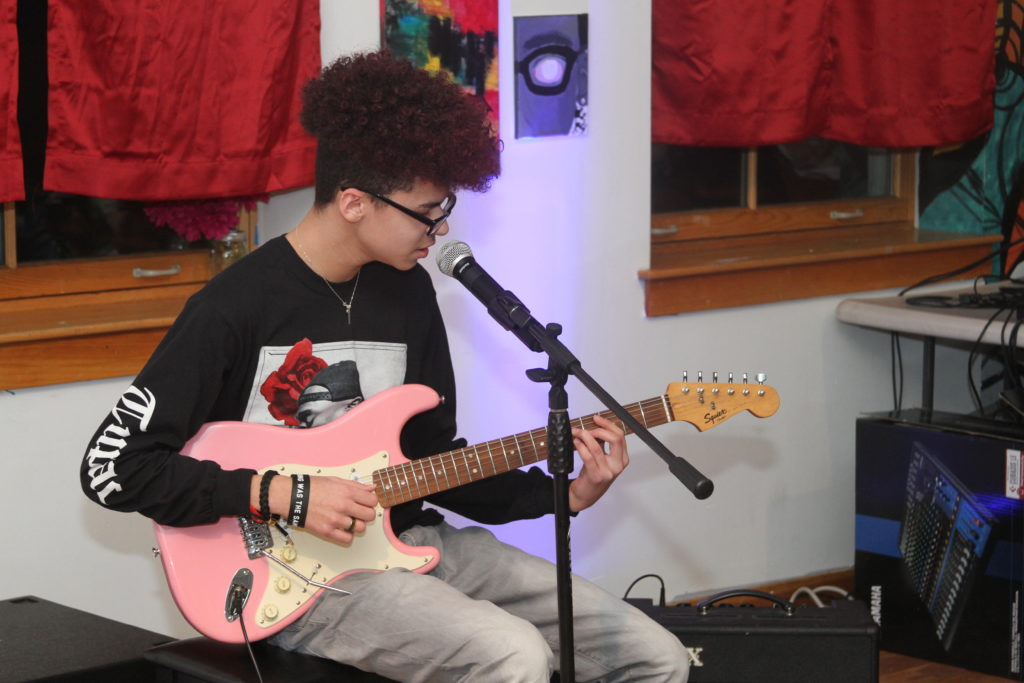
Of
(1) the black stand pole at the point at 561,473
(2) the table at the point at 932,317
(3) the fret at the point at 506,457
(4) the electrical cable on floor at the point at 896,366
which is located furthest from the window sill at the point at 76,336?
(4) the electrical cable on floor at the point at 896,366

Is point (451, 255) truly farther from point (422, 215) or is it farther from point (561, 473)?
point (561, 473)

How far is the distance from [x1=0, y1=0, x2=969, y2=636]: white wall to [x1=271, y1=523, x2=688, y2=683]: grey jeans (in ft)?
2.26

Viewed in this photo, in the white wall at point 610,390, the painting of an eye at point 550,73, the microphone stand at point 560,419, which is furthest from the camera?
the painting of an eye at point 550,73

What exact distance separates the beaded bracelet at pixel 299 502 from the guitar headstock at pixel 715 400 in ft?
1.96

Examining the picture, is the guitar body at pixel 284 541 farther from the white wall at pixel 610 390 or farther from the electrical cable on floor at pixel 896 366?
the electrical cable on floor at pixel 896 366

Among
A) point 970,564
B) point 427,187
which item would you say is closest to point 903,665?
point 970,564

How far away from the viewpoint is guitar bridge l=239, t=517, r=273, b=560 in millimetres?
1892

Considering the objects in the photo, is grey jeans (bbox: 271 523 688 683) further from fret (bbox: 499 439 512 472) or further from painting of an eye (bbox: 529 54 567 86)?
painting of an eye (bbox: 529 54 567 86)

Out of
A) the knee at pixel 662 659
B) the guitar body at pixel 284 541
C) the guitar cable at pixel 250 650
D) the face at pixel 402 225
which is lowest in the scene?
the knee at pixel 662 659

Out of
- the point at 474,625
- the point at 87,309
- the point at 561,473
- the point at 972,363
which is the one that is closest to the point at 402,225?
the point at 561,473

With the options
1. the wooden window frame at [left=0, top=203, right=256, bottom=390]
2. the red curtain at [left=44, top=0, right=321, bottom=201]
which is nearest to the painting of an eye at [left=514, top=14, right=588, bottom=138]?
the red curtain at [left=44, top=0, right=321, bottom=201]

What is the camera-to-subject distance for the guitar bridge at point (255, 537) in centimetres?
189

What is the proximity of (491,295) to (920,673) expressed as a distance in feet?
5.78

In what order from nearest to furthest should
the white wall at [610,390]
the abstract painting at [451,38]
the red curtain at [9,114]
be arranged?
1. the red curtain at [9,114]
2. the white wall at [610,390]
3. the abstract painting at [451,38]
